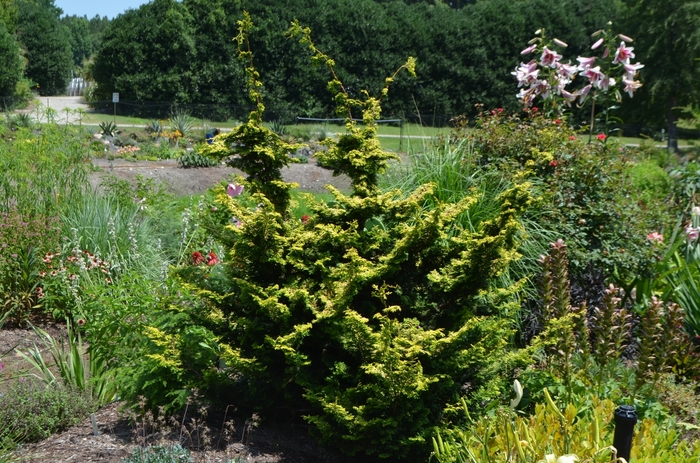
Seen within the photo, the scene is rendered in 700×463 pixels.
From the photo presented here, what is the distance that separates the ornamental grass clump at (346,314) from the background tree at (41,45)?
34.5m

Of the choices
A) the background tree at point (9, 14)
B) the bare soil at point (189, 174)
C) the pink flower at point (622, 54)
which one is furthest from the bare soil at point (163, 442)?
the background tree at point (9, 14)

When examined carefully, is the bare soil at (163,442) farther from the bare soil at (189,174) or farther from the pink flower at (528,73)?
the bare soil at (189,174)

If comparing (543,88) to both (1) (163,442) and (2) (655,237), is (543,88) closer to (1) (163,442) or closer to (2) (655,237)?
(2) (655,237)

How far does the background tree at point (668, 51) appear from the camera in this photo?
1062 inches

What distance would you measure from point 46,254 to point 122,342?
6.70 feet

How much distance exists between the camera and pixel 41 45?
35.1 m

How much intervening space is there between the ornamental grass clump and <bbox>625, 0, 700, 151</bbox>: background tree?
24.9m

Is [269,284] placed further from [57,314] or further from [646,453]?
[57,314]

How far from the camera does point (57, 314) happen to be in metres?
5.78

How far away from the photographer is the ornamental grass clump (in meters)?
3.41

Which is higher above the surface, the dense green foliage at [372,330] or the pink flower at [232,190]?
the pink flower at [232,190]

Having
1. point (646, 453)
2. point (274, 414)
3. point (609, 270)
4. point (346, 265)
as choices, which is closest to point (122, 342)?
point (274, 414)

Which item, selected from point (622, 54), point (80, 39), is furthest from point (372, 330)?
point (80, 39)

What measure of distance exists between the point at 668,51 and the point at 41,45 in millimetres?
27697
